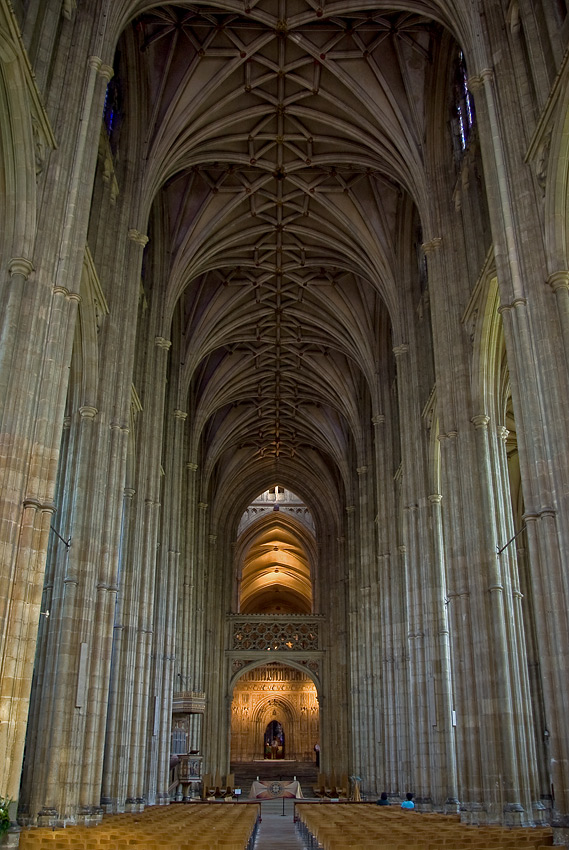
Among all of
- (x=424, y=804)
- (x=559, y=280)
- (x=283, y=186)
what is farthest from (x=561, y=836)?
(x=283, y=186)

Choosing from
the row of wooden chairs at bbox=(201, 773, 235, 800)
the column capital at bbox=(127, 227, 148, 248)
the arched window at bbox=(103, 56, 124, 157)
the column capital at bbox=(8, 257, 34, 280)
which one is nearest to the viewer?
the column capital at bbox=(8, 257, 34, 280)

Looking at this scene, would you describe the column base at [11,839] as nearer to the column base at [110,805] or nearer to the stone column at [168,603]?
the column base at [110,805]

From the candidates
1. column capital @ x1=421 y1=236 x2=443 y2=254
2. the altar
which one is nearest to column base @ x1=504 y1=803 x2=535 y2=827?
column capital @ x1=421 y1=236 x2=443 y2=254

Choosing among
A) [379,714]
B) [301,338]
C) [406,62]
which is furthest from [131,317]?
[379,714]

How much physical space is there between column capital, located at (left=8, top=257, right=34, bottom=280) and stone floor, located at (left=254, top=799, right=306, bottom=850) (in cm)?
1267

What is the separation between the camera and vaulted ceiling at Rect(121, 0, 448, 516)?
70.8 feet

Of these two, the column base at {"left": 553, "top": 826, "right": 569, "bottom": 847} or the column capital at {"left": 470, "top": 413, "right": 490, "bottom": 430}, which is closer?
the column base at {"left": 553, "top": 826, "right": 569, "bottom": 847}

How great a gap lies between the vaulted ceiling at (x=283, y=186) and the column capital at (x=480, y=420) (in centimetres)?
742

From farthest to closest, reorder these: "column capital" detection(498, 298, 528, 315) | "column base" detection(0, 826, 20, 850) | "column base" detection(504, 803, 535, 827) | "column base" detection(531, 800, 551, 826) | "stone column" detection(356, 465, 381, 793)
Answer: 1. "stone column" detection(356, 465, 381, 793)
2. "column base" detection(531, 800, 551, 826)
3. "column base" detection(504, 803, 535, 827)
4. "column capital" detection(498, 298, 528, 315)
5. "column base" detection(0, 826, 20, 850)

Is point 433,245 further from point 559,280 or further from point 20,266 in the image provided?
point 20,266

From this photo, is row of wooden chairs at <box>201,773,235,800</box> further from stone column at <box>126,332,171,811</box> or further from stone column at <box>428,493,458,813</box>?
stone column at <box>428,493,458,813</box>

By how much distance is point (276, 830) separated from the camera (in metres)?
22.6

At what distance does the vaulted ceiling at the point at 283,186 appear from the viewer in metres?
21.6

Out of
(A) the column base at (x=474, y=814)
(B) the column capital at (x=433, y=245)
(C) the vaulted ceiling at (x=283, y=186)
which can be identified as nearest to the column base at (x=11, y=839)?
(A) the column base at (x=474, y=814)
